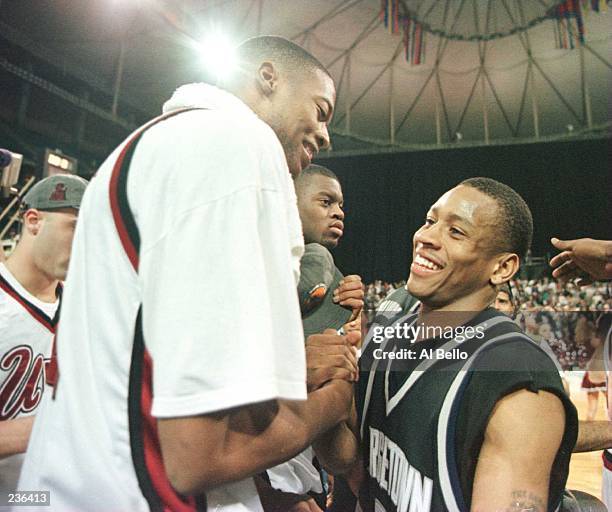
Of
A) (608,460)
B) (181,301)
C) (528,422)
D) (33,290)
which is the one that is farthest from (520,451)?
(33,290)

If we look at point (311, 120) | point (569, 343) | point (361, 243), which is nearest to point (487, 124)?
point (361, 243)

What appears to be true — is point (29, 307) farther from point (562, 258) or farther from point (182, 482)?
point (562, 258)

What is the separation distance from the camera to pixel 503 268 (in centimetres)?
93

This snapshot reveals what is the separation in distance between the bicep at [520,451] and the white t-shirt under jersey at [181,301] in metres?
0.37

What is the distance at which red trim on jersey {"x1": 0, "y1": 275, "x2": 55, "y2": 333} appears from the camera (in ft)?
3.80

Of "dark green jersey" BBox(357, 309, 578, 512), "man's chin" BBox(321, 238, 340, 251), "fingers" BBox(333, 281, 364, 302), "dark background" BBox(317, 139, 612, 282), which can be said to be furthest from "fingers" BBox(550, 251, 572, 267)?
"man's chin" BBox(321, 238, 340, 251)

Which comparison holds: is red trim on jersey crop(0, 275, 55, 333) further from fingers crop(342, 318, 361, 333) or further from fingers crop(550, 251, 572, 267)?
fingers crop(550, 251, 572, 267)

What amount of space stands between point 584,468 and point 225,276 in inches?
125

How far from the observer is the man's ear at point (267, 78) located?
71cm

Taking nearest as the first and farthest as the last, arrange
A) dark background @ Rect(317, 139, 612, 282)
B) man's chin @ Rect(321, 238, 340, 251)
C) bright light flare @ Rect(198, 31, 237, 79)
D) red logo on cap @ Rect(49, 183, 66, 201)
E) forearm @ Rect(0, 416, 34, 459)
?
forearm @ Rect(0, 416, 34, 459) < red logo on cap @ Rect(49, 183, 66, 201) < bright light flare @ Rect(198, 31, 237, 79) < man's chin @ Rect(321, 238, 340, 251) < dark background @ Rect(317, 139, 612, 282)

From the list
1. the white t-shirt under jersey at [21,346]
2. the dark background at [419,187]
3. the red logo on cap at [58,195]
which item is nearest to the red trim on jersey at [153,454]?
the white t-shirt under jersey at [21,346]

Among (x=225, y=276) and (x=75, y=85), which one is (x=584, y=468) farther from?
(x=75, y=85)

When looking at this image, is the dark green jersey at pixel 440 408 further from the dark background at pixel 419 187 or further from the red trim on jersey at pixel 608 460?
the red trim on jersey at pixel 608 460

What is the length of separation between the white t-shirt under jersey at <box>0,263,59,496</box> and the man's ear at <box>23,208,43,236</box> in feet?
0.43
